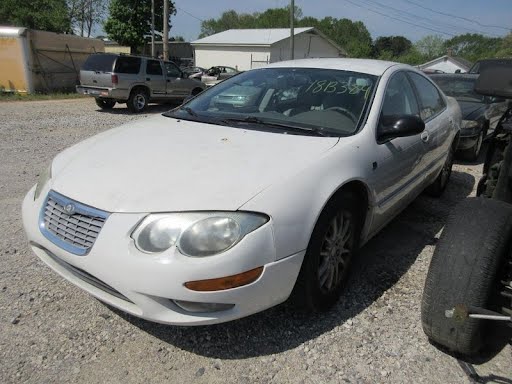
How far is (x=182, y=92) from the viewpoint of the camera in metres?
14.8

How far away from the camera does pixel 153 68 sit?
13734 mm

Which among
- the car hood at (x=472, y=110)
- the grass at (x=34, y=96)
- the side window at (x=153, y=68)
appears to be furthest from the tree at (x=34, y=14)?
the car hood at (x=472, y=110)

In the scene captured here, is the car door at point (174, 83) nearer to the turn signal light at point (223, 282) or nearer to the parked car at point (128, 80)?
the parked car at point (128, 80)

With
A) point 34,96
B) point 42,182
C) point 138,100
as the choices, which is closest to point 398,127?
point 42,182

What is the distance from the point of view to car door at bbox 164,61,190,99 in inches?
560

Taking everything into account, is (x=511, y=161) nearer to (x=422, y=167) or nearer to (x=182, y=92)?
(x=422, y=167)

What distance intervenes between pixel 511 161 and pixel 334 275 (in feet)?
4.03

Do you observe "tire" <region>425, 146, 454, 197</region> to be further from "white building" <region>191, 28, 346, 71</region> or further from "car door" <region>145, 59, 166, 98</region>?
"white building" <region>191, 28, 346, 71</region>

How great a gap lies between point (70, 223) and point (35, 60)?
665 inches

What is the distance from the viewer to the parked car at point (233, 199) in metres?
2.04

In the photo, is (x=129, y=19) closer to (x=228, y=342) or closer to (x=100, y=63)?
(x=100, y=63)

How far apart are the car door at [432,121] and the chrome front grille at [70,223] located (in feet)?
8.99

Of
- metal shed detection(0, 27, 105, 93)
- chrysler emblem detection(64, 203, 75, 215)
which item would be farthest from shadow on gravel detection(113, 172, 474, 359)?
metal shed detection(0, 27, 105, 93)

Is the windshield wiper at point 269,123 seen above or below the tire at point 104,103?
above
